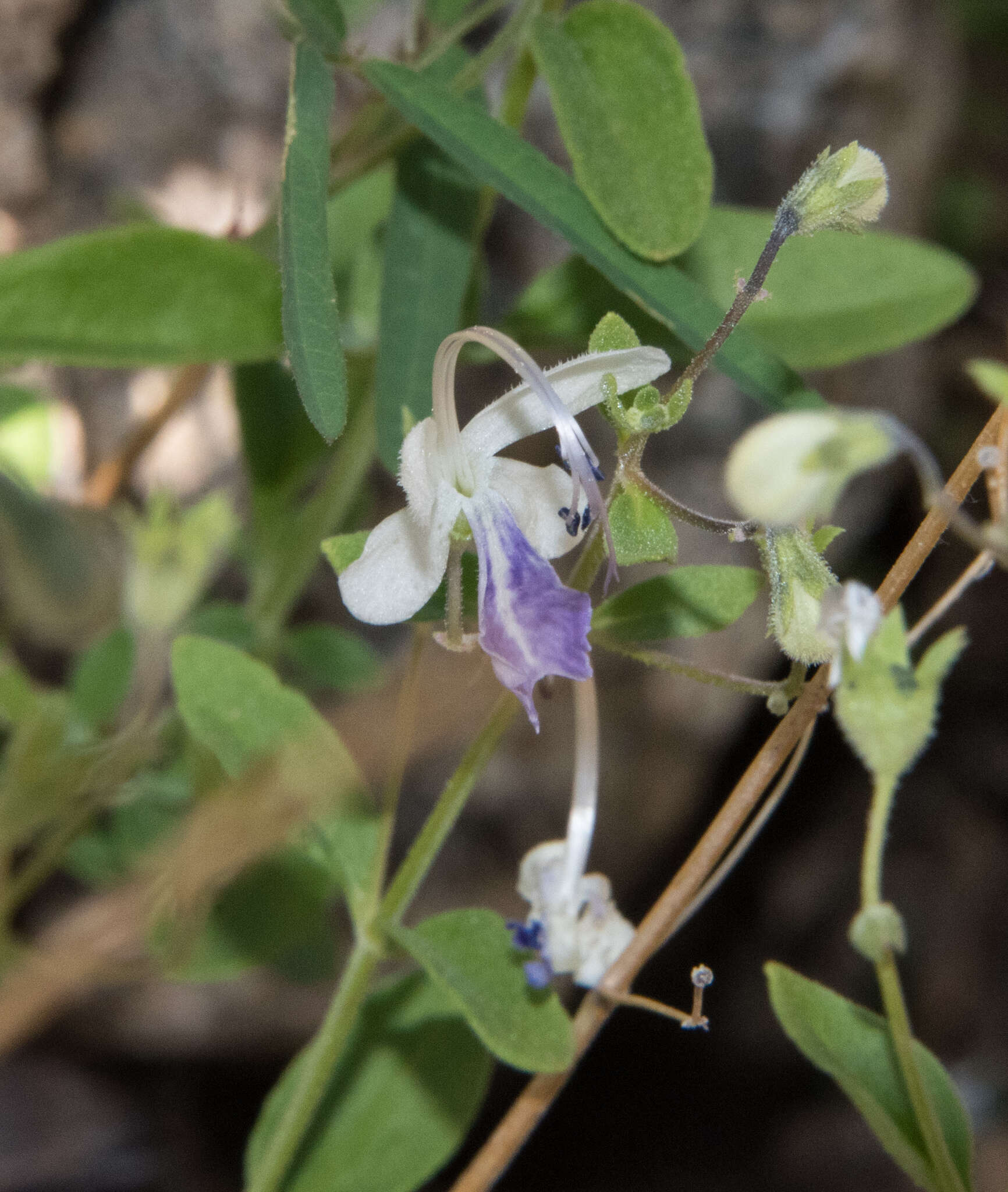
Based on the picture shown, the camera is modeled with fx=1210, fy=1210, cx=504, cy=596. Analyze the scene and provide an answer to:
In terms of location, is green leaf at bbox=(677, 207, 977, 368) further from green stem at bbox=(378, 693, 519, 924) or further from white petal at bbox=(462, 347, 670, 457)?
green stem at bbox=(378, 693, 519, 924)

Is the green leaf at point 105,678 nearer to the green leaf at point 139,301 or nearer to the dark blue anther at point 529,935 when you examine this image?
the green leaf at point 139,301

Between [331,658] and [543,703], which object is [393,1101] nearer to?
[543,703]

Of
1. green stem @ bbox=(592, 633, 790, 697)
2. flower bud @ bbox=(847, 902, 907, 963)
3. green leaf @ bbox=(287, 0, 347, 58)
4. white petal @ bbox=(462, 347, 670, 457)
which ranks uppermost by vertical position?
green leaf @ bbox=(287, 0, 347, 58)

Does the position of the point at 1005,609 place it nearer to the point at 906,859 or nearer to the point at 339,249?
the point at 906,859

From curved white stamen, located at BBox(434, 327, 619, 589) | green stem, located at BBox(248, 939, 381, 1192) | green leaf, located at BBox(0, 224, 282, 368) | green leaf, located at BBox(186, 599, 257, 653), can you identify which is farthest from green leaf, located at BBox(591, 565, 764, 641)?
green leaf, located at BBox(186, 599, 257, 653)

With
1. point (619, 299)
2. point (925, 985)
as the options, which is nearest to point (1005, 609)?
point (925, 985)
